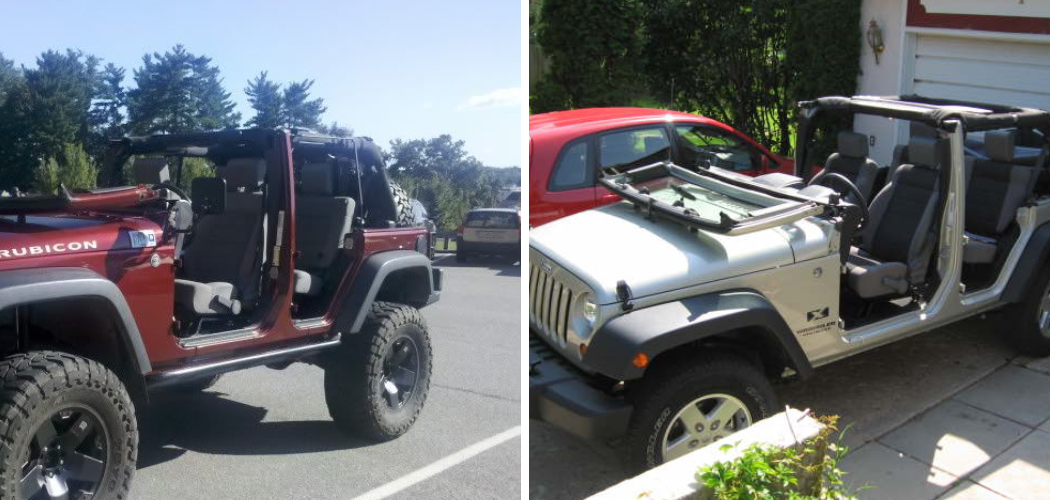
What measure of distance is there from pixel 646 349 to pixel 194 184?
1688 mm

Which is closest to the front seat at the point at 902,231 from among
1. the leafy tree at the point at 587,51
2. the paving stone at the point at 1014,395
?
the paving stone at the point at 1014,395

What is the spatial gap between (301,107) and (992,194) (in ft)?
13.8

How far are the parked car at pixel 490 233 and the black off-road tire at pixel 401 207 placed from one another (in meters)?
0.49

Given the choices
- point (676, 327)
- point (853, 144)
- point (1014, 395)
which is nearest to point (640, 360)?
point (676, 327)

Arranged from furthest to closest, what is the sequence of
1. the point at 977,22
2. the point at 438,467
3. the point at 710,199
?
the point at 977,22 < the point at 710,199 < the point at 438,467

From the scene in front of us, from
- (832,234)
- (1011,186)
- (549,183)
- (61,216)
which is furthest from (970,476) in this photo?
(61,216)

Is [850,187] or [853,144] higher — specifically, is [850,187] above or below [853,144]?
below

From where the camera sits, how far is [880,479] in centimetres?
415

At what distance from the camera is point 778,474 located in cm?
318

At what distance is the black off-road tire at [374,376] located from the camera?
10.9 ft

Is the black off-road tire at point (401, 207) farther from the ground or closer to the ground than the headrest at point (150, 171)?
closer to the ground

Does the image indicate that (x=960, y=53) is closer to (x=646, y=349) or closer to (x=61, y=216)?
(x=646, y=349)

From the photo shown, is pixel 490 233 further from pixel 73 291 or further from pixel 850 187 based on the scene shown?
pixel 850 187

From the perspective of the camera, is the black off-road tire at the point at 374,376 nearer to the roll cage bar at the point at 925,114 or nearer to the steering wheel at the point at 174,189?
the steering wheel at the point at 174,189
